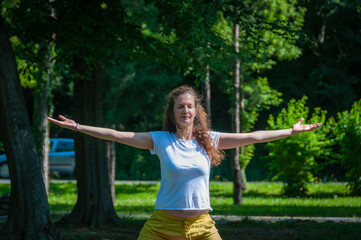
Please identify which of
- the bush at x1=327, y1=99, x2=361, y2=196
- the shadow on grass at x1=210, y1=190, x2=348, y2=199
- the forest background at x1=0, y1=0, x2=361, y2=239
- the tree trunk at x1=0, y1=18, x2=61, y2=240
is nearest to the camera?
Result: the tree trunk at x1=0, y1=18, x2=61, y2=240

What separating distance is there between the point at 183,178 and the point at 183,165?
9 cm

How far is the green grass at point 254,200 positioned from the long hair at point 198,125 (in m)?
6.97

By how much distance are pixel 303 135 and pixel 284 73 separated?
707 cm

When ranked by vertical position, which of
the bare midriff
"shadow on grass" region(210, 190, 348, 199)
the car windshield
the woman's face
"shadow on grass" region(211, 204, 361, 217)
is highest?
the car windshield

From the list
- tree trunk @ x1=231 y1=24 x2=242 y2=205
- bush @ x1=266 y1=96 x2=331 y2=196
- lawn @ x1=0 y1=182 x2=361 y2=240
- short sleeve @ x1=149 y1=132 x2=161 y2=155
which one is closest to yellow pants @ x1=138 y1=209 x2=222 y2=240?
short sleeve @ x1=149 y1=132 x2=161 y2=155

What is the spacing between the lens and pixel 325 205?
12836 millimetres

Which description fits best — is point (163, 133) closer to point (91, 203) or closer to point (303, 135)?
point (91, 203)

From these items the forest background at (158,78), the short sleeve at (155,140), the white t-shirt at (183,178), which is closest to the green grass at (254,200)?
the forest background at (158,78)

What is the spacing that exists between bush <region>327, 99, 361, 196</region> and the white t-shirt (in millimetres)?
9862

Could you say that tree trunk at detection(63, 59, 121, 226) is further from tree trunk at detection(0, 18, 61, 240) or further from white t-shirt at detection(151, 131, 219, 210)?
white t-shirt at detection(151, 131, 219, 210)

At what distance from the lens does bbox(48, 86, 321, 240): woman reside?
11.5 ft

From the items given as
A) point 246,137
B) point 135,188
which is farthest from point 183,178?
point 135,188

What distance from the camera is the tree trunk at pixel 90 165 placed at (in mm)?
8852

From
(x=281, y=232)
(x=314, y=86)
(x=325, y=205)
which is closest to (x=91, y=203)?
(x=281, y=232)
